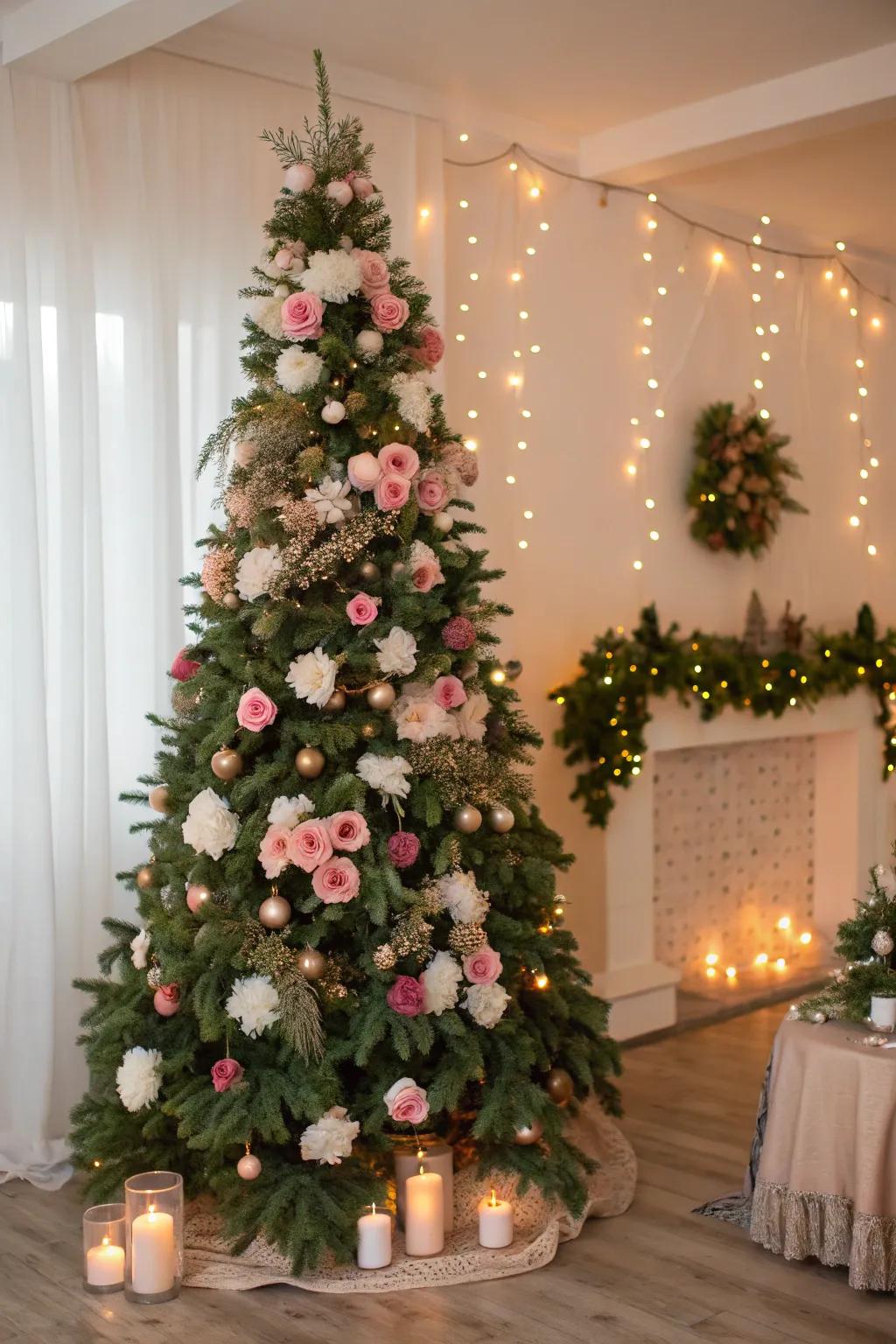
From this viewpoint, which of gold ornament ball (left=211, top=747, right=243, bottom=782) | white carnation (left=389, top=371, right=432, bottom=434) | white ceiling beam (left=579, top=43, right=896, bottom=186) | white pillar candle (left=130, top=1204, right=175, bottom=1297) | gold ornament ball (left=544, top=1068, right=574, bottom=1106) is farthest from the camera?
white ceiling beam (left=579, top=43, right=896, bottom=186)

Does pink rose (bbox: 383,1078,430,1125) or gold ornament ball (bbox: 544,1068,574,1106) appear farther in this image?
gold ornament ball (bbox: 544,1068,574,1106)

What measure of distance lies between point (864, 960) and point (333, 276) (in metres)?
2.00

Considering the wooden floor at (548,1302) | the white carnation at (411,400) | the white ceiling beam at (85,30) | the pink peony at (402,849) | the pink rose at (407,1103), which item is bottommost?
the wooden floor at (548,1302)

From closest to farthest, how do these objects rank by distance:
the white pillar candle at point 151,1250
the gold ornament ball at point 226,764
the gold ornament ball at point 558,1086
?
the white pillar candle at point 151,1250
the gold ornament ball at point 226,764
the gold ornament ball at point 558,1086

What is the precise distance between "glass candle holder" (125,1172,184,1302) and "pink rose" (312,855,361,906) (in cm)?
68

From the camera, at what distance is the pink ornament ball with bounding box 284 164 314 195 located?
3473 mm

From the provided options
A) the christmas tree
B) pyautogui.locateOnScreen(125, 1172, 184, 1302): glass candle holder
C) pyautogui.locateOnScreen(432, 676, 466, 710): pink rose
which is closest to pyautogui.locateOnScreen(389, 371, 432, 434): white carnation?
the christmas tree

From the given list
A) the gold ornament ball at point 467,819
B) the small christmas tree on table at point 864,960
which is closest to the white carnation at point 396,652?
the gold ornament ball at point 467,819

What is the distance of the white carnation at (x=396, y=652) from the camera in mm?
3369

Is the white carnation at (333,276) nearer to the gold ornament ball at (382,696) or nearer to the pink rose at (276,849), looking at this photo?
the gold ornament ball at (382,696)

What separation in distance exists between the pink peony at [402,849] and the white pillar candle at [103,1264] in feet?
3.35

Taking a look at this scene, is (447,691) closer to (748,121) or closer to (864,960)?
(864,960)

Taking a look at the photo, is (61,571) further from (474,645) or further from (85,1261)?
(85,1261)

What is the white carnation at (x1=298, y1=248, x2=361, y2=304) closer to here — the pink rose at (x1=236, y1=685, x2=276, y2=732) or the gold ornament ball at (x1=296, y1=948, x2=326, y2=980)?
the pink rose at (x1=236, y1=685, x2=276, y2=732)
